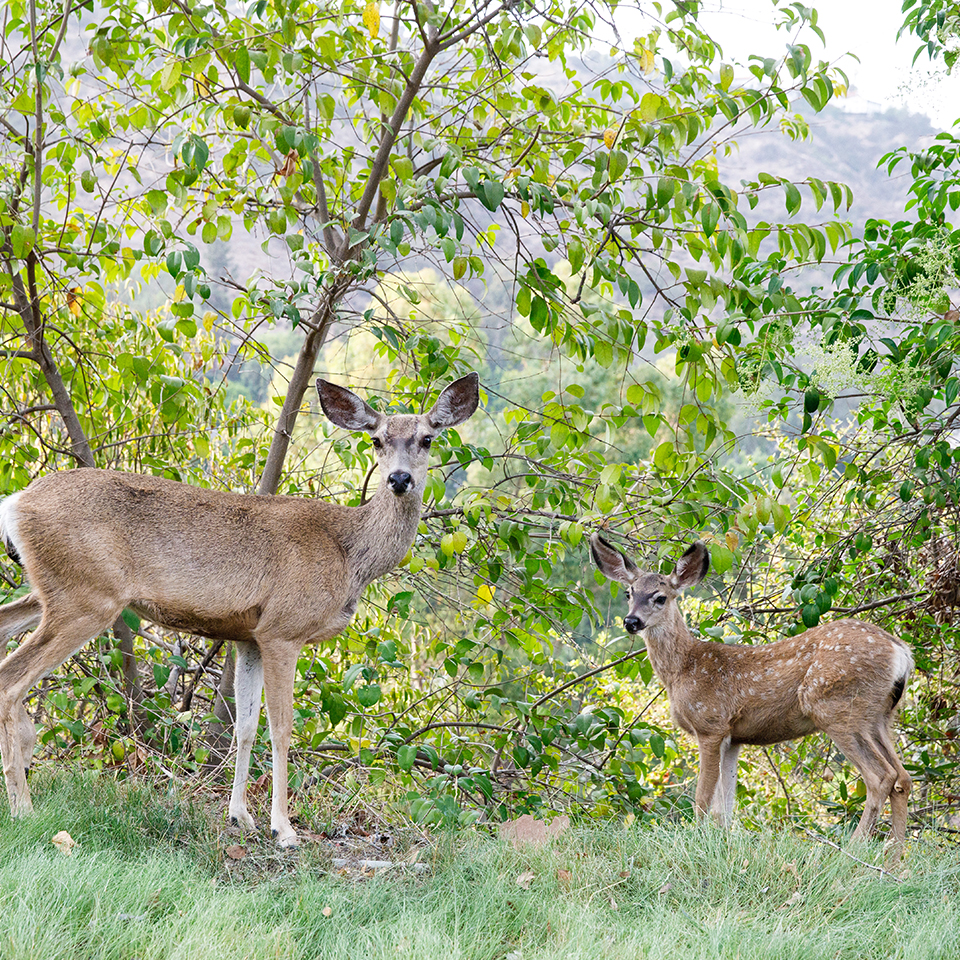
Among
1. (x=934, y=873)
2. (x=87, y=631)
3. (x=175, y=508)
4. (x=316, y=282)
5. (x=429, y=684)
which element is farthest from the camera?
(x=429, y=684)

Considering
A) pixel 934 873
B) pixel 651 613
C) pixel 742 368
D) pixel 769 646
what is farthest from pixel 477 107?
pixel 934 873

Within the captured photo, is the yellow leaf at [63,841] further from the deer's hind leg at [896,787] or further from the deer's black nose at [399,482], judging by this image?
the deer's hind leg at [896,787]

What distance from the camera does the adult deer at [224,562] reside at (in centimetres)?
507

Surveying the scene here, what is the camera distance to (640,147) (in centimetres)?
567

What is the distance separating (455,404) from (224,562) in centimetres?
166

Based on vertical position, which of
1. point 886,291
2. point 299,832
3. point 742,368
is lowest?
point 299,832

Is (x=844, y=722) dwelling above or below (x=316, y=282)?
below

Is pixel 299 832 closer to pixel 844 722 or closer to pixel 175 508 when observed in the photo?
pixel 175 508

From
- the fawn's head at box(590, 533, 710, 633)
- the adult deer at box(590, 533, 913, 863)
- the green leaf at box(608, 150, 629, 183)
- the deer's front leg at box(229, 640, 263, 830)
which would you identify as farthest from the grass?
the green leaf at box(608, 150, 629, 183)

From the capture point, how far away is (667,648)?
22.5 feet

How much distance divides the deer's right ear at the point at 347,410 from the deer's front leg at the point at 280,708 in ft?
4.55

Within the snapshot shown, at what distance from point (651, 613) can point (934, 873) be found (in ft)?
8.08

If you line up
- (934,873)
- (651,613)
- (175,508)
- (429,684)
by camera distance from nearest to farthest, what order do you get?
1. (934,873)
2. (175,508)
3. (651,613)
4. (429,684)

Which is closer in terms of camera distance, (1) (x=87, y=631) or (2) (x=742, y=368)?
(1) (x=87, y=631)
